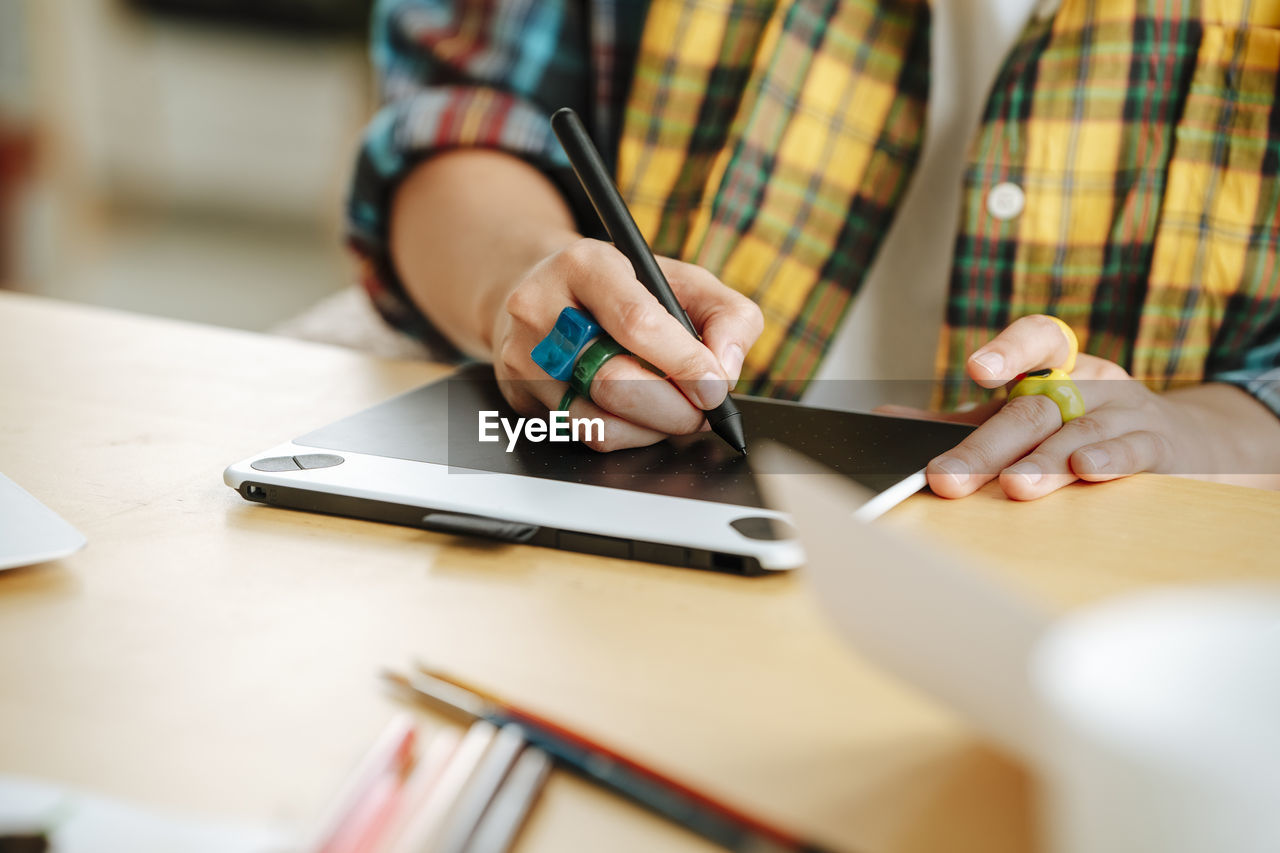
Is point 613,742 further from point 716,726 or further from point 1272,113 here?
point 1272,113

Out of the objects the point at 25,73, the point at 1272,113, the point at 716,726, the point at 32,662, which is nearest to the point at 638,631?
the point at 716,726

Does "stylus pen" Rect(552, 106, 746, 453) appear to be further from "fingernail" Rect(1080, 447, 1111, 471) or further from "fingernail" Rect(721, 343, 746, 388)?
"fingernail" Rect(1080, 447, 1111, 471)

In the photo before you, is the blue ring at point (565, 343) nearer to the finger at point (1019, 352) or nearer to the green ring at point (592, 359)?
the green ring at point (592, 359)

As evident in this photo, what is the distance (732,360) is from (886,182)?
34cm

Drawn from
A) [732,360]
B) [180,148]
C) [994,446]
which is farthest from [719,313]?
[180,148]

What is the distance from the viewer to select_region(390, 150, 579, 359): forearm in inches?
24.4

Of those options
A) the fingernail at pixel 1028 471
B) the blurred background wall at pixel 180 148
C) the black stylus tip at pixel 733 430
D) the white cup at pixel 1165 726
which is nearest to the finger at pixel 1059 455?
the fingernail at pixel 1028 471

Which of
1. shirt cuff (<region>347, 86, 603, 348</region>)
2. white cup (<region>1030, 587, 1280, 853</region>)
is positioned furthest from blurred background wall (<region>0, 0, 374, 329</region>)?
white cup (<region>1030, 587, 1280, 853</region>)

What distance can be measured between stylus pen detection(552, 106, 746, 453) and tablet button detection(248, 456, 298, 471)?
0.54 ft

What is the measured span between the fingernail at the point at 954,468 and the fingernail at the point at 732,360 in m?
0.09

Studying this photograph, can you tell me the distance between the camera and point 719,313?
47cm

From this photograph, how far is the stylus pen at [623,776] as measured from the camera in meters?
0.22

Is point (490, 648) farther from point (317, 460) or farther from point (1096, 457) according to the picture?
point (1096, 457)

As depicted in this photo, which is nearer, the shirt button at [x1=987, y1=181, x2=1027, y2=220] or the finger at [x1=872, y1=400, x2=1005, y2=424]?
the finger at [x1=872, y1=400, x2=1005, y2=424]
